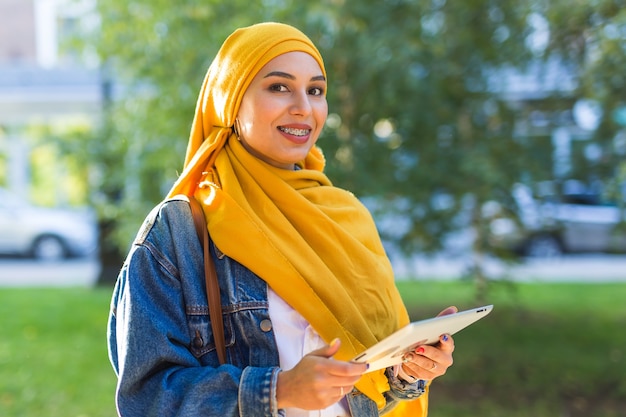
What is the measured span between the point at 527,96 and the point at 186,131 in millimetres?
2762

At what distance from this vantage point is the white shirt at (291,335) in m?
1.73

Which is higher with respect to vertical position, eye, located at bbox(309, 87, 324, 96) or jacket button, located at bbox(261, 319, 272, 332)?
eye, located at bbox(309, 87, 324, 96)

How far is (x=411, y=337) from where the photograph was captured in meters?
1.50

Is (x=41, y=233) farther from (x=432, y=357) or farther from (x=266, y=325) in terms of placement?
(x=432, y=357)

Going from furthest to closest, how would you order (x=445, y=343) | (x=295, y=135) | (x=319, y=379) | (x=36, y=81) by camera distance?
(x=36, y=81) → (x=295, y=135) → (x=445, y=343) → (x=319, y=379)

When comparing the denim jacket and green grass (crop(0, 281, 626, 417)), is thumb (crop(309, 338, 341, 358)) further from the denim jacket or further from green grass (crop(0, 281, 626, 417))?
green grass (crop(0, 281, 626, 417))

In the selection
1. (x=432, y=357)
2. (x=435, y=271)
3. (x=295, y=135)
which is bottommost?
(x=435, y=271)

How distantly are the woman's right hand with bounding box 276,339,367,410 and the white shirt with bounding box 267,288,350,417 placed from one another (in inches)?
7.6

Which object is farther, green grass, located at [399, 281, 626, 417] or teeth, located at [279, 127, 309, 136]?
green grass, located at [399, 281, 626, 417]

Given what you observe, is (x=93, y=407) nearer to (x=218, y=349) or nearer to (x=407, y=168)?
(x=407, y=168)

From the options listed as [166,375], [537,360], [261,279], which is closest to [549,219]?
[537,360]

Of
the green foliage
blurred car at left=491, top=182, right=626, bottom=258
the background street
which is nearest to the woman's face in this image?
the green foliage

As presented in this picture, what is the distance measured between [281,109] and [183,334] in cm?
58

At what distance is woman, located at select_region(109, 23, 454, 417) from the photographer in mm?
1558
